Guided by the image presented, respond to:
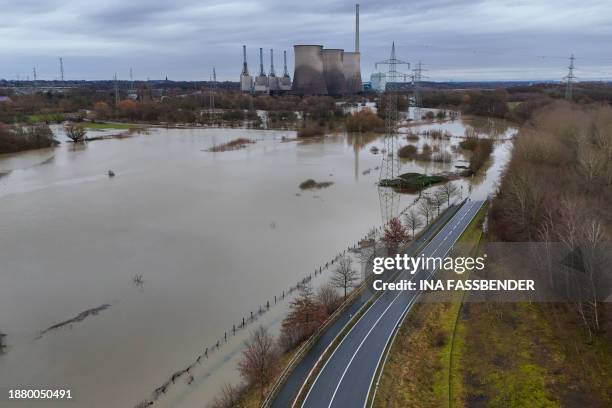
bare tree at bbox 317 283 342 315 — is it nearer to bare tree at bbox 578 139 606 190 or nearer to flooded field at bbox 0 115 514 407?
flooded field at bbox 0 115 514 407

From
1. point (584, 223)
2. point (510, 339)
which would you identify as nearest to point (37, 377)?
point (510, 339)

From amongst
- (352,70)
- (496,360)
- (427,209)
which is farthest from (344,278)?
(352,70)

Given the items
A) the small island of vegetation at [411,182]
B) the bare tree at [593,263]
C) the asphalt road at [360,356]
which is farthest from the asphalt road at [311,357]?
the small island of vegetation at [411,182]

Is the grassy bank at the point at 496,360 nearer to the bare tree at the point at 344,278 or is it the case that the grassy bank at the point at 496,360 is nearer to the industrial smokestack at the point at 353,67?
the bare tree at the point at 344,278

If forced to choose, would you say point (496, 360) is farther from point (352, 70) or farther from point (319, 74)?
point (352, 70)

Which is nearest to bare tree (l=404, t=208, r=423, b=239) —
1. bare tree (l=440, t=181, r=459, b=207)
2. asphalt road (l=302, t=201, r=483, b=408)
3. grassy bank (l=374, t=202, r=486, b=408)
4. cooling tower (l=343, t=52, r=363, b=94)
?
bare tree (l=440, t=181, r=459, b=207)
